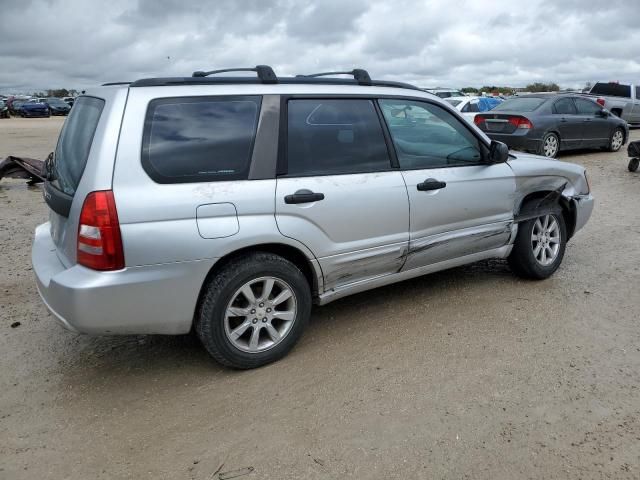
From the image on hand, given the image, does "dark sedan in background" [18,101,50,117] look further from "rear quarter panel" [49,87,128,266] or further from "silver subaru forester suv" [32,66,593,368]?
"rear quarter panel" [49,87,128,266]

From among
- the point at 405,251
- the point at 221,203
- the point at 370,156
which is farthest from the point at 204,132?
the point at 405,251

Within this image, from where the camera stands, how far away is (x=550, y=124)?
38.1 feet

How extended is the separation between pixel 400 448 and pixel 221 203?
1619mm

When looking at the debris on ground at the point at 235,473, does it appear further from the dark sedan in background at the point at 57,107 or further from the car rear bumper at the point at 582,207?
the dark sedan in background at the point at 57,107

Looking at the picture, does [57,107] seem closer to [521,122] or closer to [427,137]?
[521,122]

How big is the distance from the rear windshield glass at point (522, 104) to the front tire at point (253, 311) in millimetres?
10131

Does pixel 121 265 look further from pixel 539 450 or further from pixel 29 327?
pixel 539 450

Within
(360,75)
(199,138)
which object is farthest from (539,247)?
(199,138)

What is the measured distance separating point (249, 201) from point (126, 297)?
0.87m

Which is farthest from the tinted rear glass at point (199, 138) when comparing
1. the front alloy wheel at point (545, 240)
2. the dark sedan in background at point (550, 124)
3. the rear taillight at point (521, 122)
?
the rear taillight at point (521, 122)

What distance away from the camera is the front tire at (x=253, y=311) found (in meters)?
3.16

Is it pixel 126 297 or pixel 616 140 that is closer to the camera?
pixel 126 297

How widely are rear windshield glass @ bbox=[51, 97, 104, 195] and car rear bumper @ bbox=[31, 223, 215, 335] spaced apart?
20.1 inches

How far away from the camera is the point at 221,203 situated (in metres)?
3.08
